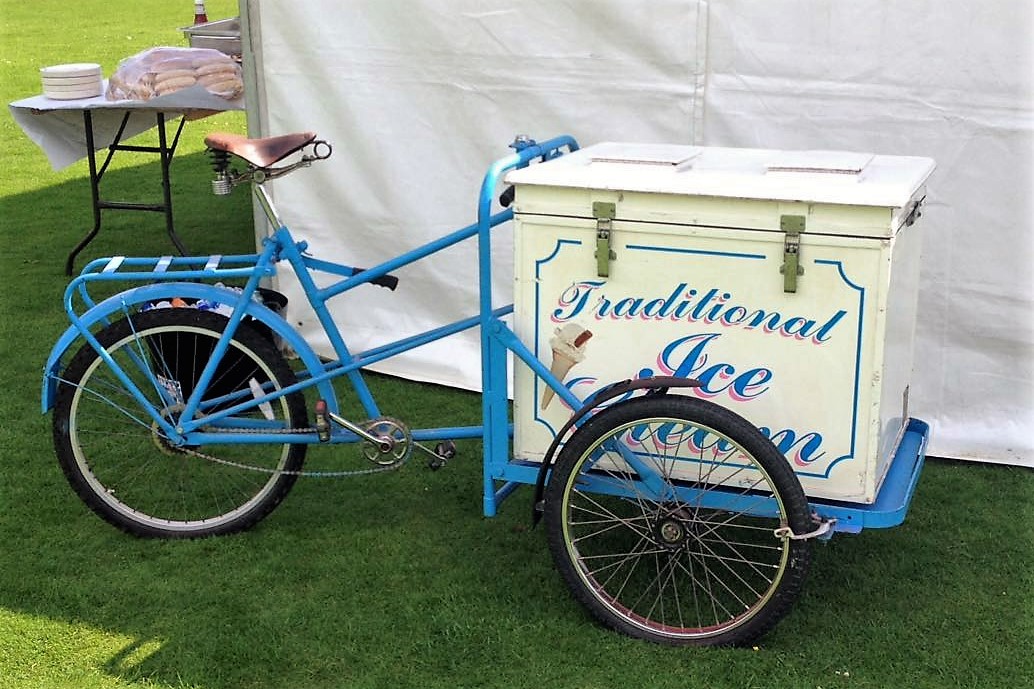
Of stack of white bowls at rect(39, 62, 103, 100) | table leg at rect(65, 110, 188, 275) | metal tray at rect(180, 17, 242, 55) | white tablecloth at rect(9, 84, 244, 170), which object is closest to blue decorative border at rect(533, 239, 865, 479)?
white tablecloth at rect(9, 84, 244, 170)

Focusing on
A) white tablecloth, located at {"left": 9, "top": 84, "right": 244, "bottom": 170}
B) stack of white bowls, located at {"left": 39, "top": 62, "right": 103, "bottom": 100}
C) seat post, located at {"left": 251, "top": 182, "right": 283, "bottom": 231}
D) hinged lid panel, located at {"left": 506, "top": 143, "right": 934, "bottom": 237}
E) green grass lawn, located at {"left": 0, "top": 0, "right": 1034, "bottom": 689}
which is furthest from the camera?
stack of white bowls, located at {"left": 39, "top": 62, "right": 103, "bottom": 100}

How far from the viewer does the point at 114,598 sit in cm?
341

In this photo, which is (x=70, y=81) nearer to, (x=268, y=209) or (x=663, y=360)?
(x=268, y=209)

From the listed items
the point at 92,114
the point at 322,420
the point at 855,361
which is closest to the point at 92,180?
the point at 92,114

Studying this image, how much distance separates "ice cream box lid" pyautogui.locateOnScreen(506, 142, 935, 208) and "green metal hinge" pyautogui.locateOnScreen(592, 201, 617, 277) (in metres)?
0.05

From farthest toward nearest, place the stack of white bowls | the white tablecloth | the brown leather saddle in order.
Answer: the stack of white bowls < the white tablecloth < the brown leather saddle

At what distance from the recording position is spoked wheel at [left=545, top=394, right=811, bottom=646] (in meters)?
2.95

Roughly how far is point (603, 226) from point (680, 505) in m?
0.71

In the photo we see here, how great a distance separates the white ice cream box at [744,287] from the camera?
2863 mm

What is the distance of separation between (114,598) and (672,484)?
152 centimetres

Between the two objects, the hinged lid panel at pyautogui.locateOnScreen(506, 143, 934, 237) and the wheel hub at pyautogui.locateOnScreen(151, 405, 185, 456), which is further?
the wheel hub at pyautogui.locateOnScreen(151, 405, 185, 456)

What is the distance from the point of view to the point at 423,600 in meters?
3.39

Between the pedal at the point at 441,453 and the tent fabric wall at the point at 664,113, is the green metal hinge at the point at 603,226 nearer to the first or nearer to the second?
the pedal at the point at 441,453

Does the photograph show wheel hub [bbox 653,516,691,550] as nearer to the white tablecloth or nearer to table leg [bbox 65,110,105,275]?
the white tablecloth
